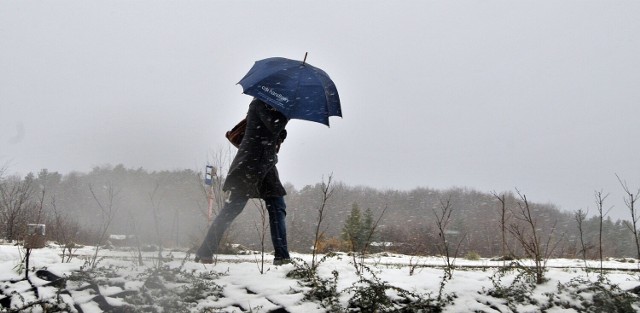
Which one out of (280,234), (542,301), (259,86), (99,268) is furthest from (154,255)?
(542,301)

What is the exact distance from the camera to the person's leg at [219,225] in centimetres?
367

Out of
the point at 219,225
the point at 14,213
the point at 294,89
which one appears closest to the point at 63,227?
the point at 14,213

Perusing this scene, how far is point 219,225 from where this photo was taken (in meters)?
3.67

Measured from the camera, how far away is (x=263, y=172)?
366 centimetres

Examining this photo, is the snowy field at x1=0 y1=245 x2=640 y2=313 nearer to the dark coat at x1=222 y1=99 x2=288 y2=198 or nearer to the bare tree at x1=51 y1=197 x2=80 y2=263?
the dark coat at x1=222 y1=99 x2=288 y2=198

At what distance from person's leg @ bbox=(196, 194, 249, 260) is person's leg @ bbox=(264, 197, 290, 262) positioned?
244mm

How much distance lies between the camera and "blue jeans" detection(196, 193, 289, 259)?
3.68 m

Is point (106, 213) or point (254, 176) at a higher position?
point (254, 176)

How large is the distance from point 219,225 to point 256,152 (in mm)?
715

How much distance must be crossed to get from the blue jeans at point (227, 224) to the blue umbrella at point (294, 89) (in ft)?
2.83

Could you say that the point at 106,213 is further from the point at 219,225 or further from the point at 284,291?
the point at 284,291

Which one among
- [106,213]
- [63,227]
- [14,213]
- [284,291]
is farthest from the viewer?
[14,213]

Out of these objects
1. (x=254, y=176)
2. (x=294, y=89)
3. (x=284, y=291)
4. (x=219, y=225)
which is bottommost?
(x=284, y=291)

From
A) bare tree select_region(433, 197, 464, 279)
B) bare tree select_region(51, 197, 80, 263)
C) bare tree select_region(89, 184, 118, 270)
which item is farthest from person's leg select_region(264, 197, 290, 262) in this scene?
bare tree select_region(51, 197, 80, 263)
